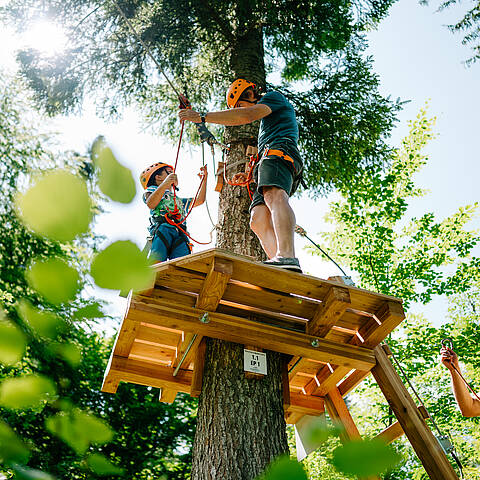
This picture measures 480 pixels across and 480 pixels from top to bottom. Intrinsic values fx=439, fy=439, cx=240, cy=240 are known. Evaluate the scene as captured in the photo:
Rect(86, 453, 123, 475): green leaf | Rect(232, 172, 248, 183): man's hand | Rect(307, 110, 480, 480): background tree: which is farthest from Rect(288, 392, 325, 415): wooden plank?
Rect(307, 110, 480, 480): background tree

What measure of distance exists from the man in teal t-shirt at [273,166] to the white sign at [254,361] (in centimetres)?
59

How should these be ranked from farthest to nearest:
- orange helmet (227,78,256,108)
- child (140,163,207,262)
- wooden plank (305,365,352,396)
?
orange helmet (227,78,256,108) → child (140,163,207,262) → wooden plank (305,365,352,396)

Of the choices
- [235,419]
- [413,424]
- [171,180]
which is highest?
[171,180]

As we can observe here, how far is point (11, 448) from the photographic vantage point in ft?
1.37

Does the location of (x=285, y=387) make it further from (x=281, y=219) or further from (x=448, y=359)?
(x=448, y=359)

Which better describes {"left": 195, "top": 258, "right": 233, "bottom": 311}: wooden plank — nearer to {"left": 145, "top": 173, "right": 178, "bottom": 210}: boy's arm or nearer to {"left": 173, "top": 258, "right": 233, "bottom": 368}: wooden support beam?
{"left": 173, "top": 258, "right": 233, "bottom": 368}: wooden support beam

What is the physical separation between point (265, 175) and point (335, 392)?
1.60 metres

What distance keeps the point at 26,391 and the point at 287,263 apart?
2.05 m

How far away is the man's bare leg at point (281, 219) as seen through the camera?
8.63 ft

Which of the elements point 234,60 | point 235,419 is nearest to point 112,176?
point 235,419

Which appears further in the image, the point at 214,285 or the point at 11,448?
the point at 214,285

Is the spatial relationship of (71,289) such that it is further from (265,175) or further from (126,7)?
(126,7)

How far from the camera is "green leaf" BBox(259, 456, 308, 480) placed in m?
0.35

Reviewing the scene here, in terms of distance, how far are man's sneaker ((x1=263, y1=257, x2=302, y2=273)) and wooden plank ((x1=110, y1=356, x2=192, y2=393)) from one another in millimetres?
1056
